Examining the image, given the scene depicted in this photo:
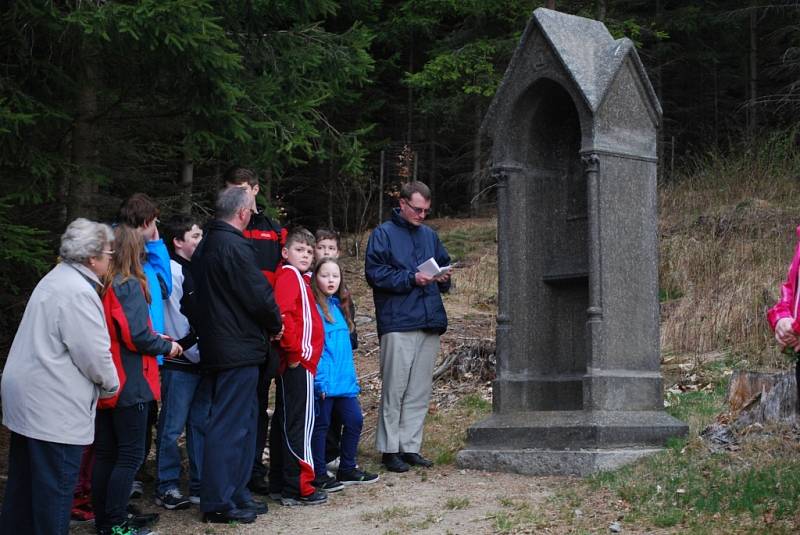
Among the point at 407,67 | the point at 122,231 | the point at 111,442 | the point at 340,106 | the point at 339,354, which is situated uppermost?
the point at 407,67

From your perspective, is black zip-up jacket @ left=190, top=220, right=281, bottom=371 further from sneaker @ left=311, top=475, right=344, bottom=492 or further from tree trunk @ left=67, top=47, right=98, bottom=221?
tree trunk @ left=67, top=47, right=98, bottom=221

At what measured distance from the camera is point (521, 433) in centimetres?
713

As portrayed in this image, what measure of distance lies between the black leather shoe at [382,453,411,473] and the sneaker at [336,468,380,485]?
11.7 inches

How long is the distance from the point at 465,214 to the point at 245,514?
21929 mm

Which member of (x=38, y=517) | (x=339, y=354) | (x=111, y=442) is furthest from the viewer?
(x=339, y=354)

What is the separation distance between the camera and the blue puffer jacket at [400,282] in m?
7.38

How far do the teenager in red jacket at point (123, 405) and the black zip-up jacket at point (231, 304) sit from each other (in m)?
0.31

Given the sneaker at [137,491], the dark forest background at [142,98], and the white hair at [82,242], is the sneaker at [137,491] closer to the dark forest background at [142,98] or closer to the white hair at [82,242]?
the white hair at [82,242]

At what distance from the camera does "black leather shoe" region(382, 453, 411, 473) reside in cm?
726

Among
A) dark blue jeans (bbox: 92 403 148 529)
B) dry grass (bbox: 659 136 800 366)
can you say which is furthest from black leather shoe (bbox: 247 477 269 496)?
dry grass (bbox: 659 136 800 366)

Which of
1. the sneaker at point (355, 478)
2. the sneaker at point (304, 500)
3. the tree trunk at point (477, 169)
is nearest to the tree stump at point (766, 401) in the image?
the sneaker at point (355, 478)

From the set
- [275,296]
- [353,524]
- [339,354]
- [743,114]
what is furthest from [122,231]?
[743,114]

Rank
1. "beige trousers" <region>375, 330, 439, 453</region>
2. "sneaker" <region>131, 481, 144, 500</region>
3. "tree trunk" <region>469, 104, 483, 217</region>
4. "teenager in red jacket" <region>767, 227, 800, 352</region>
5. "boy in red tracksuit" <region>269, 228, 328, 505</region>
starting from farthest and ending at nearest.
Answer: "tree trunk" <region>469, 104, 483, 217</region>, "beige trousers" <region>375, 330, 439, 453</region>, "sneaker" <region>131, 481, 144, 500</region>, "boy in red tracksuit" <region>269, 228, 328, 505</region>, "teenager in red jacket" <region>767, 227, 800, 352</region>

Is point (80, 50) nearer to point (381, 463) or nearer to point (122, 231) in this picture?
point (122, 231)
